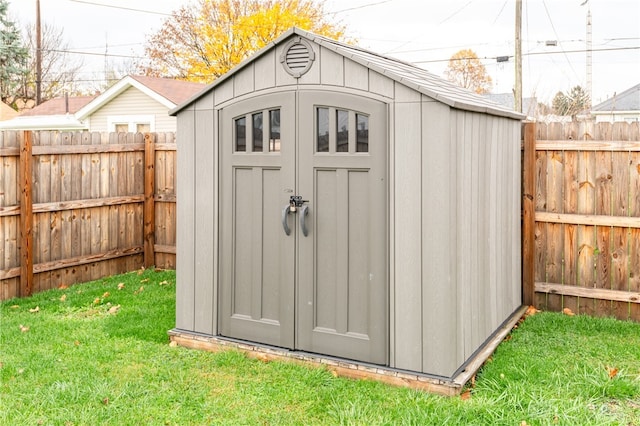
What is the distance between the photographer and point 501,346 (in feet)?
16.5

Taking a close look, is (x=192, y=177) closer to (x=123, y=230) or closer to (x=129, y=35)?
(x=123, y=230)

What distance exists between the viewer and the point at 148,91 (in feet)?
58.0

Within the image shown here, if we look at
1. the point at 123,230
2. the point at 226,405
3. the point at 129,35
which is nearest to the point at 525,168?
the point at 226,405

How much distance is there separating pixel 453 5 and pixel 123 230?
23.8 m

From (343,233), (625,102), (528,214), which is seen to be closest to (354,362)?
(343,233)

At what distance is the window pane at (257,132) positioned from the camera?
475cm

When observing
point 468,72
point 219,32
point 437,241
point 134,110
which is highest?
point 468,72

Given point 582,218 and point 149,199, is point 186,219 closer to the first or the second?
point 149,199

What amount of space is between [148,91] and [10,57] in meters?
17.1

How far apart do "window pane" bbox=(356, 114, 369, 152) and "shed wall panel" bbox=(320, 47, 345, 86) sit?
28cm

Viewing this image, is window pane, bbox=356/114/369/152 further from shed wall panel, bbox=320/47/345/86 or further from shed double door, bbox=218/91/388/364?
shed wall panel, bbox=320/47/345/86

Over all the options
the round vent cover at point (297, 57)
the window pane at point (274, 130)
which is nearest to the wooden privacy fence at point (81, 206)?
the window pane at point (274, 130)

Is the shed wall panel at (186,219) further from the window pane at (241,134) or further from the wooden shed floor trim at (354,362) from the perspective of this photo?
the window pane at (241,134)

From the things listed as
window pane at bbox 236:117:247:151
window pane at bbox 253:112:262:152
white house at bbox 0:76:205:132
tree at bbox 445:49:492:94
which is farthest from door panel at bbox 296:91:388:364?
tree at bbox 445:49:492:94
